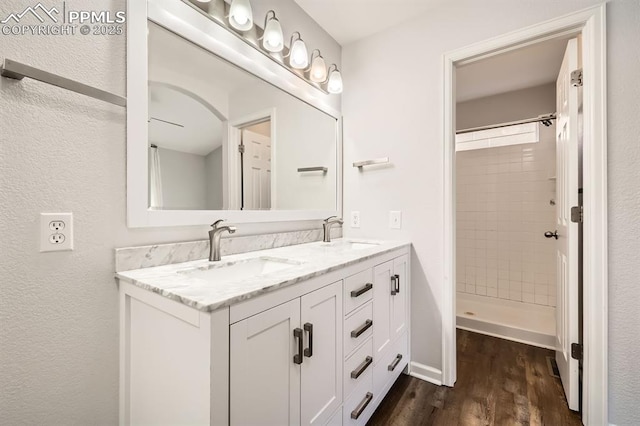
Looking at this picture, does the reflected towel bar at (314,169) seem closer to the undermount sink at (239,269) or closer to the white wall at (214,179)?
the white wall at (214,179)

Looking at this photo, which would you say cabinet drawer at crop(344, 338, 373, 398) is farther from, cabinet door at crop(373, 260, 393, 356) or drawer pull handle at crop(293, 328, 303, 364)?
drawer pull handle at crop(293, 328, 303, 364)

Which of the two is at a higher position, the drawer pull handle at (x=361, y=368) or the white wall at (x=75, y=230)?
the white wall at (x=75, y=230)

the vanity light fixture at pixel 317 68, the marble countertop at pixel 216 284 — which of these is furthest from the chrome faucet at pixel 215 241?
the vanity light fixture at pixel 317 68

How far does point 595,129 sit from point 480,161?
6.36 feet

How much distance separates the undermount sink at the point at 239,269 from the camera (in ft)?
3.63

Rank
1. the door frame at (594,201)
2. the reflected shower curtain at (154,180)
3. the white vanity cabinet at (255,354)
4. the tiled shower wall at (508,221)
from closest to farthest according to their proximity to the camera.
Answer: the white vanity cabinet at (255,354) < the reflected shower curtain at (154,180) < the door frame at (594,201) < the tiled shower wall at (508,221)

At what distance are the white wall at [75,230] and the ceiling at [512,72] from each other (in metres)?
2.28

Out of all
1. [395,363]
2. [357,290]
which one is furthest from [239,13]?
[395,363]

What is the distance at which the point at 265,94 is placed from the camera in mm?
1578

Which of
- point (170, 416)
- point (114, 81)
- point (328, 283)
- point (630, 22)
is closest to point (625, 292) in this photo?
point (630, 22)

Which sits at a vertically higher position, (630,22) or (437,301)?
(630,22)

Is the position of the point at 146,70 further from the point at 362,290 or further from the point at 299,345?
the point at 362,290

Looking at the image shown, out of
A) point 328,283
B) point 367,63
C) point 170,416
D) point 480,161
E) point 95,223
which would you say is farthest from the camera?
point 480,161

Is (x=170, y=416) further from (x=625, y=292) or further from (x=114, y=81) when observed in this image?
(x=625, y=292)
